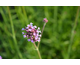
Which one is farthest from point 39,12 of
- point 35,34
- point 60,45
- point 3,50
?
point 35,34

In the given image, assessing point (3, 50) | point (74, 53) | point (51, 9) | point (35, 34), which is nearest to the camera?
point (35, 34)

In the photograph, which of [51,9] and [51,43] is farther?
[51,9]

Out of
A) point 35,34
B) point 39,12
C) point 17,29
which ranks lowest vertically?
point 17,29

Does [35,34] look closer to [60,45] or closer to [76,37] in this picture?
[60,45]

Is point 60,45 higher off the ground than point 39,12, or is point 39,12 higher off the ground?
point 39,12

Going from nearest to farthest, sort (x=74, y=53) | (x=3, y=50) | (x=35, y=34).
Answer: (x=35, y=34) → (x=74, y=53) → (x=3, y=50)

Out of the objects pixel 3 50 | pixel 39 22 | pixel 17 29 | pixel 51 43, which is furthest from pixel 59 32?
pixel 3 50
